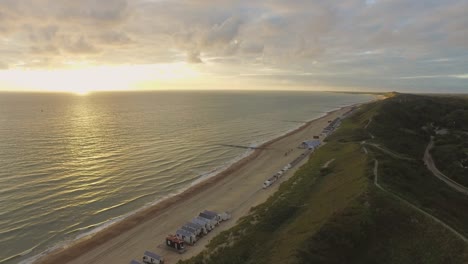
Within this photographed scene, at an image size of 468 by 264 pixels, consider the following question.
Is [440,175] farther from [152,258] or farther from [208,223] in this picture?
[152,258]

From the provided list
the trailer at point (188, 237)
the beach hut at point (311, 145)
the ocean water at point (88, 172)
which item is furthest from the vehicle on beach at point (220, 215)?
the beach hut at point (311, 145)

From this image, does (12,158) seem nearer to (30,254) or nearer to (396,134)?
(30,254)

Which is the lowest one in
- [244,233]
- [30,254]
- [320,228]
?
[30,254]

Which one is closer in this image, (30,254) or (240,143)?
(30,254)

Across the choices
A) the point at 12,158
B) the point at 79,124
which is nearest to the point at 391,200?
the point at 12,158

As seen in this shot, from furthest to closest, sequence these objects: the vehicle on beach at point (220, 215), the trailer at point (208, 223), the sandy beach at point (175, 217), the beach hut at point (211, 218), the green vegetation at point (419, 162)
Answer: the vehicle on beach at point (220, 215)
the beach hut at point (211, 218)
the trailer at point (208, 223)
the green vegetation at point (419, 162)
the sandy beach at point (175, 217)

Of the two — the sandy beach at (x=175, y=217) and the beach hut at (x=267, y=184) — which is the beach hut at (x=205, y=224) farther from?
the beach hut at (x=267, y=184)
